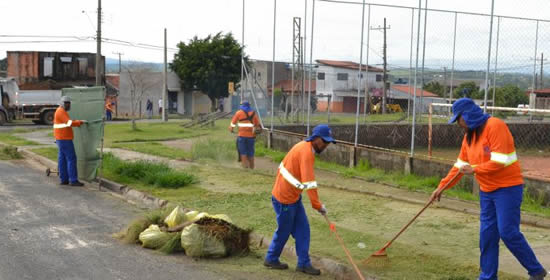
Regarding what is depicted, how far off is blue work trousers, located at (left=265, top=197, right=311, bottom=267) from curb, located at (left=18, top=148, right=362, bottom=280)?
0.25 m

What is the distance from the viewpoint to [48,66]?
45.7 m

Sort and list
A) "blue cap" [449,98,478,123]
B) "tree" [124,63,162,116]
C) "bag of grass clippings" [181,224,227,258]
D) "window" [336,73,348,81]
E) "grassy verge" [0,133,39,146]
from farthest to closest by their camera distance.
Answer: "tree" [124,63,162,116]
"window" [336,73,348,81]
"grassy verge" [0,133,39,146]
"bag of grass clippings" [181,224,227,258]
"blue cap" [449,98,478,123]

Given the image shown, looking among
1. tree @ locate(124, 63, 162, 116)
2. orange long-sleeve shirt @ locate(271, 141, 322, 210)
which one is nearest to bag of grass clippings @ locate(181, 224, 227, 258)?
orange long-sleeve shirt @ locate(271, 141, 322, 210)

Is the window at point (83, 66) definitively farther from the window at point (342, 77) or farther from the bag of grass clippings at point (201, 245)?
the bag of grass clippings at point (201, 245)

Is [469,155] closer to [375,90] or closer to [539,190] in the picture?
[539,190]

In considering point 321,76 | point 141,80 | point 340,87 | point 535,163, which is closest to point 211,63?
point 141,80

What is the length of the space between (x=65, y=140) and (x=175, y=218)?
6.08 metres

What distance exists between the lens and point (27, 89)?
39.9m

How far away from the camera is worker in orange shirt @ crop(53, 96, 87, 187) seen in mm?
13484

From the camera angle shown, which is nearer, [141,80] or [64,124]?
[64,124]

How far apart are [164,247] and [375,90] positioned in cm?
2838

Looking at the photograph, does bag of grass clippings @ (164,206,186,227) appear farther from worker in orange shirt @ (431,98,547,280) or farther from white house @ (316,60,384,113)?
white house @ (316,60,384,113)

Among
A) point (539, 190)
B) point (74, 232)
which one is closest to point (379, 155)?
point (539, 190)

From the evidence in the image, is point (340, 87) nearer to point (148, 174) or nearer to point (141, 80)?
point (141, 80)
